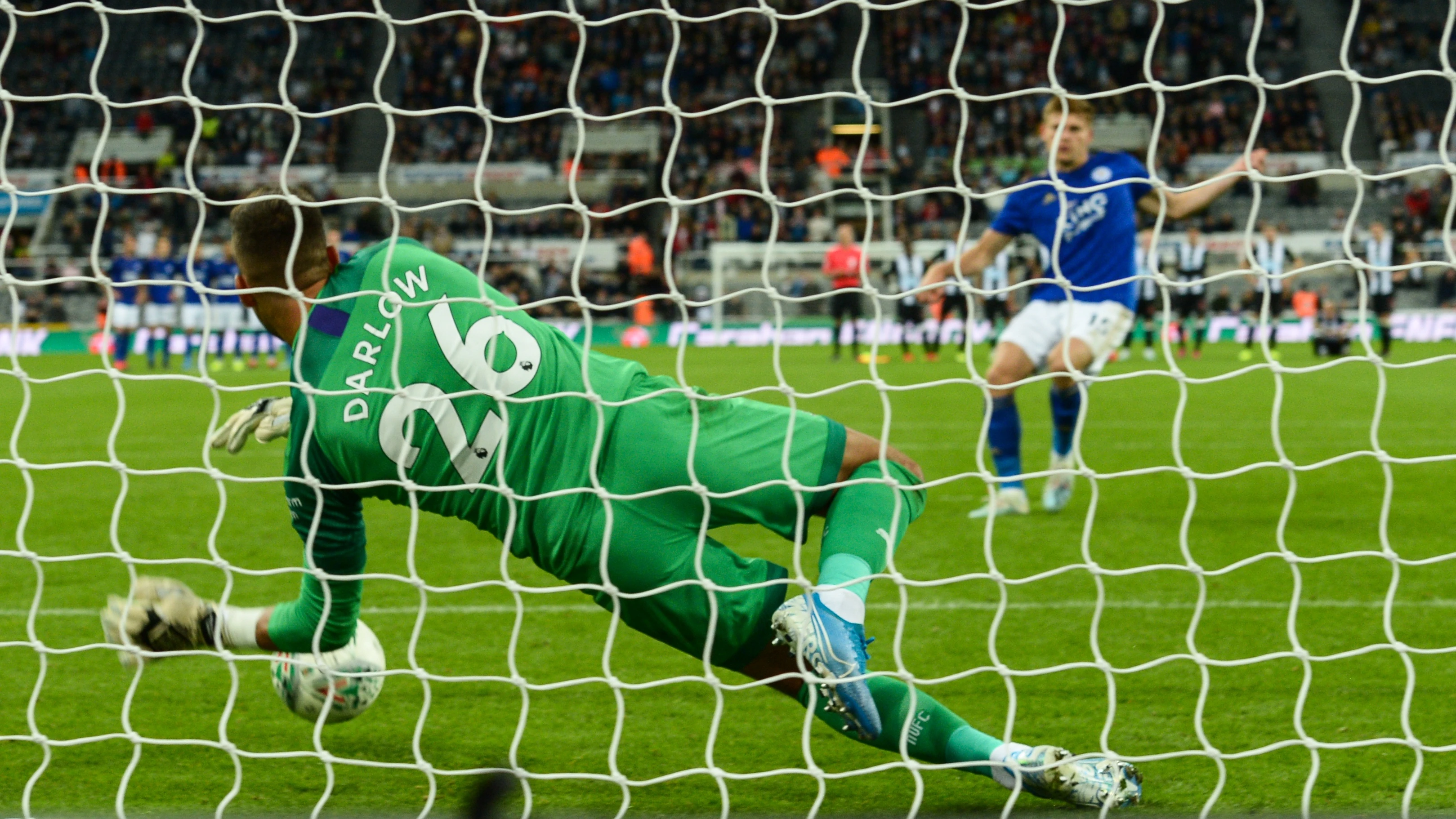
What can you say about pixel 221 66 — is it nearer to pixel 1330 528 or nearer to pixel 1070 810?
pixel 1330 528

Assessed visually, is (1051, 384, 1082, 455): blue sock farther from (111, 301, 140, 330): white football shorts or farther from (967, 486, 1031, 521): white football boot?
(111, 301, 140, 330): white football shorts

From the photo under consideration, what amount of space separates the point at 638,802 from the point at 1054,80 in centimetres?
165

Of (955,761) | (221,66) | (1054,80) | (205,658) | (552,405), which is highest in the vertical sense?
(221,66)

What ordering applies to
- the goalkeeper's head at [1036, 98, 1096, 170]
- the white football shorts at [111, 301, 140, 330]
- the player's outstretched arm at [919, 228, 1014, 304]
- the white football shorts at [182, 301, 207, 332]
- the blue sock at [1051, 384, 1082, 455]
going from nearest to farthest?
1. the player's outstretched arm at [919, 228, 1014, 304]
2. the goalkeeper's head at [1036, 98, 1096, 170]
3. the blue sock at [1051, 384, 1082, 455]
4. the white football shorts at [111, 301, 140, 330]
5. the white football shorts at [182, 301, 207, 332]

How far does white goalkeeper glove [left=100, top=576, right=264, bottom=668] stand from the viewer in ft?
9.20

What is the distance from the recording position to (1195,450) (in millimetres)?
8273

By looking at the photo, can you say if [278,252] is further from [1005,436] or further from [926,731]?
[1005,436]

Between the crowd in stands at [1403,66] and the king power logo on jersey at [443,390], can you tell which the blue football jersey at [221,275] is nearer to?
the king power logo on jersey at [443,390]

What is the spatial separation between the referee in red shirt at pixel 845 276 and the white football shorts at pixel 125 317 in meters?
8.49

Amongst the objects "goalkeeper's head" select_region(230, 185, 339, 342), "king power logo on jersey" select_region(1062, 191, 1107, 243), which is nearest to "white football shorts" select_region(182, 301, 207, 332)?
"king power logo on jersey" select_region(1062, 191, 1107, 243)

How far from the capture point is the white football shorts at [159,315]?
17.4 meters

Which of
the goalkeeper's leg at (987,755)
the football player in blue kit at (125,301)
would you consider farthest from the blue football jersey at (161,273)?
the goalkeeper's leg at (987,755)

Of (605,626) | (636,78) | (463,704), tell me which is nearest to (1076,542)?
(605,626)

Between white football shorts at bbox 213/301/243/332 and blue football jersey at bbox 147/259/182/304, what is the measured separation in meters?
0.65
